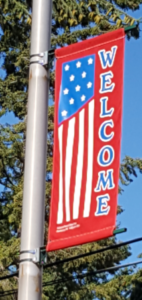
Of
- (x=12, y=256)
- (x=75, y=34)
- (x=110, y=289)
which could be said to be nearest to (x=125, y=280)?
(x=110, y=289)

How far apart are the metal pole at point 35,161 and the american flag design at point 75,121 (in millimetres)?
260

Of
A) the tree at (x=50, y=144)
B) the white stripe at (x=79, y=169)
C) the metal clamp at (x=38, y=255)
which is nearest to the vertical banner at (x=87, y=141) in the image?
the white stripe at (x=79, y=169)

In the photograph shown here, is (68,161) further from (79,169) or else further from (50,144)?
(50,144)

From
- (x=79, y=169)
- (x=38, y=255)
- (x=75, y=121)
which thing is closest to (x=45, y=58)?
(x=75, y=121)

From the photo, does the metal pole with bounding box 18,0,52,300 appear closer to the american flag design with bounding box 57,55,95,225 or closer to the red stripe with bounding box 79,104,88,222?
the american flag design with bounding box 57,55,95,225

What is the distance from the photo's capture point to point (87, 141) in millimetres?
6078

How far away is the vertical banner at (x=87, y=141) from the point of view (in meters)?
5.71

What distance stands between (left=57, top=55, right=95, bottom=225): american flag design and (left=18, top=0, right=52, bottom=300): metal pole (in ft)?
0.85

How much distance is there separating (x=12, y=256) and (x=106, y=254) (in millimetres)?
3073

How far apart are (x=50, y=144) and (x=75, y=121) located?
11554 mm

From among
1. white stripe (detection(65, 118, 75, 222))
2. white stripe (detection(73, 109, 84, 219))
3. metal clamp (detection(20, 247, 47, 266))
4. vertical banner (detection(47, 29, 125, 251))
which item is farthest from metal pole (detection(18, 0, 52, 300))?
white stripe (detection(73, 109, 84, 219))

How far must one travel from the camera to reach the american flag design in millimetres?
5914

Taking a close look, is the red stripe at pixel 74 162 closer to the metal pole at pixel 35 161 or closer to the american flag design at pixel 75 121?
the american flag design at pixel 75 121

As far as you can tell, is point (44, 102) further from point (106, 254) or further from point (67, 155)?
point (106, 254)
